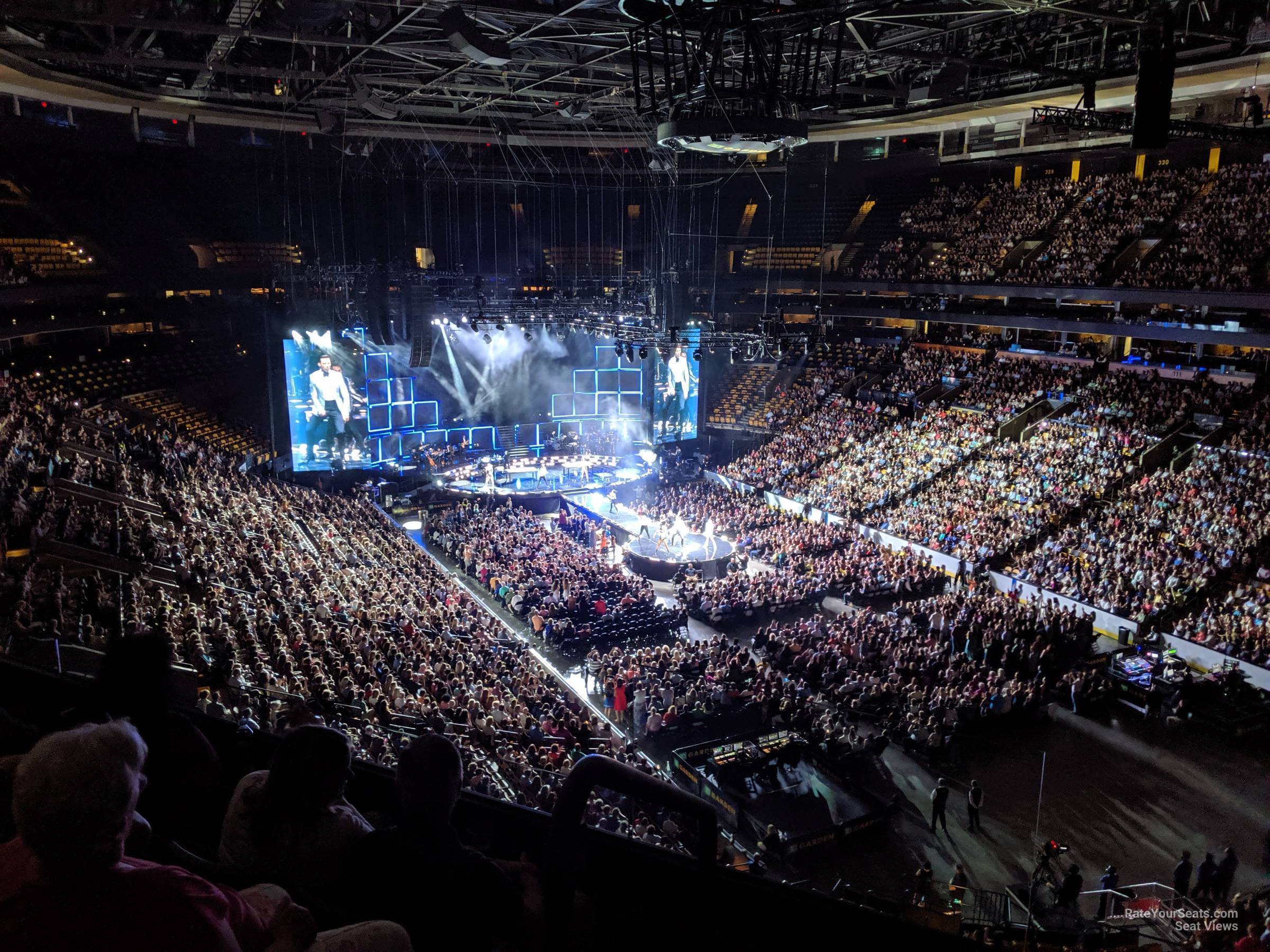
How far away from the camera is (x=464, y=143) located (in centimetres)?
3141

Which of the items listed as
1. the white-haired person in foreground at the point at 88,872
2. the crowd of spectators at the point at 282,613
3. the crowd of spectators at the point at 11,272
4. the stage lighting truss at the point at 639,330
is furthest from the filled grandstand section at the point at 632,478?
the crowd of spectators at the point at 11,272

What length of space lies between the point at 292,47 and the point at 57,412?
9302 millimetres

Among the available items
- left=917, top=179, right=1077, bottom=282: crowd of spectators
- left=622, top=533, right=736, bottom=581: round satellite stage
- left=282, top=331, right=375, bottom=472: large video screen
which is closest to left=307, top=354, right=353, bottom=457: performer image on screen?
left=282, top=331, right=375, bottom=472: large video screen

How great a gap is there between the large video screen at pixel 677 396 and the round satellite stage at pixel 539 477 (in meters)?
2.19

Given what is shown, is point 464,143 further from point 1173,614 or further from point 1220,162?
point 1173,614

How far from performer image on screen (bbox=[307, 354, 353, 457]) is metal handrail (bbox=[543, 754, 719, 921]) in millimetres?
26506

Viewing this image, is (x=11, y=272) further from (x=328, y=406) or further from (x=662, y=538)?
(x=662, y=538)

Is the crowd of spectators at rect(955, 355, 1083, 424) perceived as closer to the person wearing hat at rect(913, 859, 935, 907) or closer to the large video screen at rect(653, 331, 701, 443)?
the large video screen at rect(653, 331, 701, 443)

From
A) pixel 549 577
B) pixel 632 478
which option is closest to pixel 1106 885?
pixel 549 577

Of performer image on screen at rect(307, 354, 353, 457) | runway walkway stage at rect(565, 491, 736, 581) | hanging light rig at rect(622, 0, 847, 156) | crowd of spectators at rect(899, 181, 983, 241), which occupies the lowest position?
runway walkway stage at rect(565, 491, 736, 581)

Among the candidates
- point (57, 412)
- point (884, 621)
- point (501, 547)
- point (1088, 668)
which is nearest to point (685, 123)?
point (884, 621)

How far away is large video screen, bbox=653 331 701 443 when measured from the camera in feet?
105

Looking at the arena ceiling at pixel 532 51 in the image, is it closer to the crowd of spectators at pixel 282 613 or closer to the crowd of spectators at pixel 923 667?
the crowd of spectators at pixel 282 613

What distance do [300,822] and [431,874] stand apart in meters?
0.45
